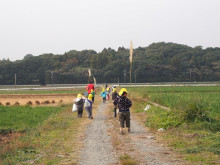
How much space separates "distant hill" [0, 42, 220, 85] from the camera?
8925 cm

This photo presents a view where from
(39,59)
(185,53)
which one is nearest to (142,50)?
(185,53)

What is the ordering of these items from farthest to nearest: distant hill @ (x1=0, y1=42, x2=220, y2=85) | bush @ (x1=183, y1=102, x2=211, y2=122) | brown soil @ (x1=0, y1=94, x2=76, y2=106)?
1. distant hill @ (x1=0, y1=42, x2=220, y2=85)
2. brown soil @ (x1=0, y1=94, x2=76, y2=106)
3. bush @ (x1=183, y1=102, x2=211, y2=122)

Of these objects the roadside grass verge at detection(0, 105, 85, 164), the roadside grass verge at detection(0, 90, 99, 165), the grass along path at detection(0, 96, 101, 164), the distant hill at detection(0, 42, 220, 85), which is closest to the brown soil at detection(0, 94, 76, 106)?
the roadside grass verge at detection(0, 90, 99, 165)

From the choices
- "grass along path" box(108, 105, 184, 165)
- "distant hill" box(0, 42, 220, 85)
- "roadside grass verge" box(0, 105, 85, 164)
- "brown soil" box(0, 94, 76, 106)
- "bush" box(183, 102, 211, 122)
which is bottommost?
"brown soil" box(0, 94, 76, 106)

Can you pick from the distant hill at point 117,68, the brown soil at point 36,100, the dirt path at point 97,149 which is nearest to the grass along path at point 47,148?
the dirt path at point 97,149

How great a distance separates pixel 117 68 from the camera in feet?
305

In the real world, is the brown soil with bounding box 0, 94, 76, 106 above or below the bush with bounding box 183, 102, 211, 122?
below

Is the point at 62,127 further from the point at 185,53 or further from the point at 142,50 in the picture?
the point at 142,50

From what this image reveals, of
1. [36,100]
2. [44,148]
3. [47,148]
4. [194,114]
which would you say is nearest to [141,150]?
[47,148]

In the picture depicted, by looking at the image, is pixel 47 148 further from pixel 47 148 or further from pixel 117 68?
pixel 117 68

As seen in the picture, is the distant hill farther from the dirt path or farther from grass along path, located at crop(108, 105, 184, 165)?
grass along path, located at crop(108, 105, 184, 165)

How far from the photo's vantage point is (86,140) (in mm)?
10438

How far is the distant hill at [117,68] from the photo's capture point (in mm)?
89250

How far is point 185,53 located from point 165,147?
95.8 meters
